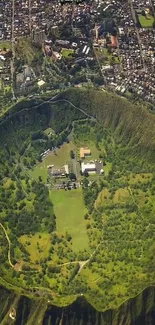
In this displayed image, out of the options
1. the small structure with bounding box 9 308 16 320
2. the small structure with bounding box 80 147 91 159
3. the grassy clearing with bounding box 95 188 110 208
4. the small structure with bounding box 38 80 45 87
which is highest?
the small structure with bounding box 38 80 45 87

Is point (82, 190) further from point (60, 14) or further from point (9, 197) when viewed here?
point (60, 14)

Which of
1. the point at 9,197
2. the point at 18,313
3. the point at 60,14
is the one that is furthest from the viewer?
the point at 60,14

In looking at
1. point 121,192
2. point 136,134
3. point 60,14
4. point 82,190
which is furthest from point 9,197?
point 60,14

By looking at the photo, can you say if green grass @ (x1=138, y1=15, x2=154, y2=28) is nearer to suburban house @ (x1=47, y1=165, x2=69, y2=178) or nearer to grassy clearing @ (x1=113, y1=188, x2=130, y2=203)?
suburban house @ (x1=47, y1=165, x2=69, y2=178)

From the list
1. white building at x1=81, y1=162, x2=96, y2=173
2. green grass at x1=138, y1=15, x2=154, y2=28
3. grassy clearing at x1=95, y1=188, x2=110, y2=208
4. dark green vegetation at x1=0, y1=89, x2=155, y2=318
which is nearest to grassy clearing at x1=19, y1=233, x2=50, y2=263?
dark green vegetation at x1=0, y1=89, x2=155, y2=318

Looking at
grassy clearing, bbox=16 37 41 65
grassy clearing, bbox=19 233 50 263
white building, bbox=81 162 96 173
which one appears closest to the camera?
grassy clearing, bbox=19 233 50 263

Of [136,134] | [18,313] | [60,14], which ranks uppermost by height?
[60,14]
